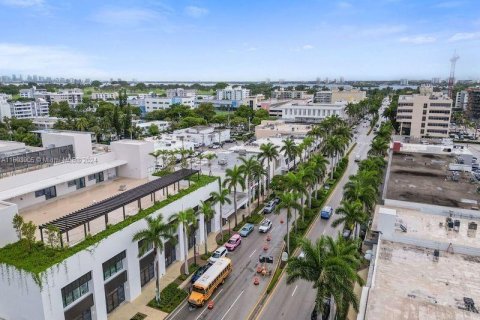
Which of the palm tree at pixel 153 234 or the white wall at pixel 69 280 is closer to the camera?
the white wall at pixel 69 280

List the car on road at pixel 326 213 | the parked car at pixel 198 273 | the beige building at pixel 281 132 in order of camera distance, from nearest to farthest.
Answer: the parked car at pixel 198 273 < the car on road at pixel 326 213 < the beige building at pixel 281 132

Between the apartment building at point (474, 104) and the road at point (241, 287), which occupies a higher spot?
the apartment building at point (474, 104)

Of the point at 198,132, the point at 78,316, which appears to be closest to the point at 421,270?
the point at 78,316

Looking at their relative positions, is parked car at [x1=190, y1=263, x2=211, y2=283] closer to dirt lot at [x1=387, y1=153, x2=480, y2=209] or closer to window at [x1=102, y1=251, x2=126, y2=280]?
window at [x1=102, y1=251, x2=126, y2=280]

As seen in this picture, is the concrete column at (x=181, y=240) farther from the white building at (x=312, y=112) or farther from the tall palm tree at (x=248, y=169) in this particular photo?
the white building at (x=312, y=112)

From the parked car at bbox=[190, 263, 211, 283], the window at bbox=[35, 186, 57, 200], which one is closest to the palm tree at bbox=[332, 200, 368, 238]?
the parked car at bbox=[190, 263, 211, 283]

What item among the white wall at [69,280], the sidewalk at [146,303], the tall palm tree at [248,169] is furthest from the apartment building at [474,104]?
the white wall at [69,280]

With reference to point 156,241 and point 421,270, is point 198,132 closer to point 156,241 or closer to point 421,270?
point 156,241
